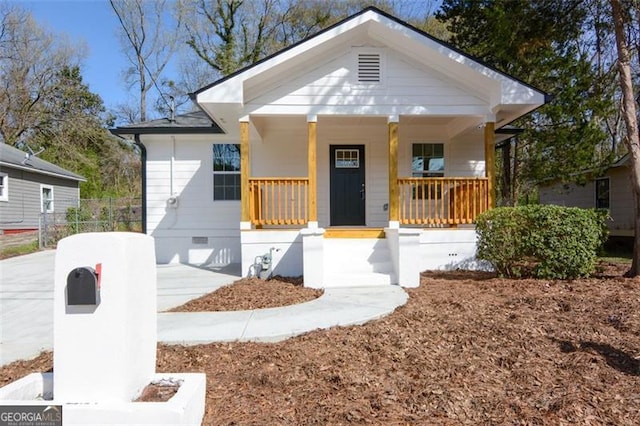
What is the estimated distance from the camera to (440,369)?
3.14 metres

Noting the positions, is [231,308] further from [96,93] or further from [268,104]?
[96,93]

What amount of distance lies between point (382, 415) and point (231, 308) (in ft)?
10.3

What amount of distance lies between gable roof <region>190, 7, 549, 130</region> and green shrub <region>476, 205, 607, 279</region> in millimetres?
2390

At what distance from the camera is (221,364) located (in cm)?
331

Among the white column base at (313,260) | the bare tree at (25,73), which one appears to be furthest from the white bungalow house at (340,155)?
the bare tree at (25,73)

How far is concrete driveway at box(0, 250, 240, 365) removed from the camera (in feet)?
13.0

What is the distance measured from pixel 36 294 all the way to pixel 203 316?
3.46 meters

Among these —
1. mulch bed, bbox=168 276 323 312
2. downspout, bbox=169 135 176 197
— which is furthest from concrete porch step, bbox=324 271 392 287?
downspout, bbox=169 135 176 197

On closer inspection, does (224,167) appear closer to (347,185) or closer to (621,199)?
(347,185)

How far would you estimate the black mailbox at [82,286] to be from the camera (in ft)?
6.79

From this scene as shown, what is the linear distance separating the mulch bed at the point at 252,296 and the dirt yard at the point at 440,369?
152 cm

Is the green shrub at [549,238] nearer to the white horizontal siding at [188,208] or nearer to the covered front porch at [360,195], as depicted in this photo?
the covered front porch at [360,195]

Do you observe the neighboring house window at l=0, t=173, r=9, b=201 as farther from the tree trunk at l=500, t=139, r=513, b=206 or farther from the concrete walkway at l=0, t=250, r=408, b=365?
the tree trunk at l=500, t=139, r=513, b=206

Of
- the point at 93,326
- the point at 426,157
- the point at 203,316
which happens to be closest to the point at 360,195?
the point at 426,157
